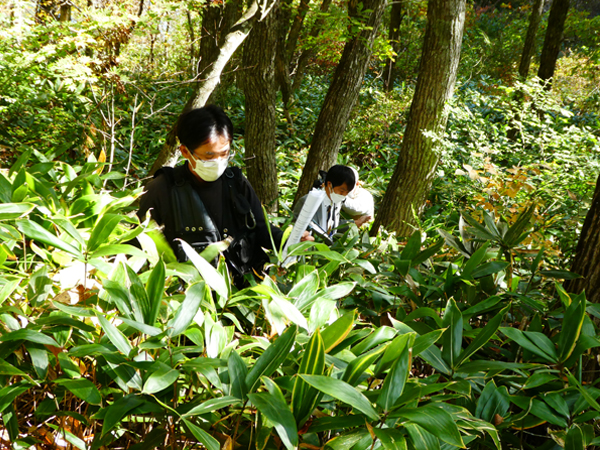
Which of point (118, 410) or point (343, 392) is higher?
point (343, 392)

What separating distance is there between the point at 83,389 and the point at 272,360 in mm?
414

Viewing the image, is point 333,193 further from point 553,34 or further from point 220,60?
point 553,34

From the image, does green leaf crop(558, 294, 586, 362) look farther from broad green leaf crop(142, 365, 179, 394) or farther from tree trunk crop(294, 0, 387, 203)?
tree trunk crop(294, 0, 387, 203)

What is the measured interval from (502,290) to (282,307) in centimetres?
111

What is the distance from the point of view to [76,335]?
121cm

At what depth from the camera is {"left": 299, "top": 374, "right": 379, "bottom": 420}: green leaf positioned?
86 cm

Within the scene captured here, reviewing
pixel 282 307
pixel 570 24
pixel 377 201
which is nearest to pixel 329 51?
pixel 377 201

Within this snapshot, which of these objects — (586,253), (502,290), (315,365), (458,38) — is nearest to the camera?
(315,365)

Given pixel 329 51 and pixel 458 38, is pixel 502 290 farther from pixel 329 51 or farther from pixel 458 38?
pixel 329 51

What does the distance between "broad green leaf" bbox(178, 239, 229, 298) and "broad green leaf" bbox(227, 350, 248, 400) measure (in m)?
0.33

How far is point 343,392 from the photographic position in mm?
873

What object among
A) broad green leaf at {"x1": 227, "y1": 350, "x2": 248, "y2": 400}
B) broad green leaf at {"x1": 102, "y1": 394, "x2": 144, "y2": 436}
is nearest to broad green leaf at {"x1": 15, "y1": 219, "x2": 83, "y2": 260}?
broad green leaf at {"x1": 102, "y1": 394, "x2": 144, "y2": 436}

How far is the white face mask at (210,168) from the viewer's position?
246 cm

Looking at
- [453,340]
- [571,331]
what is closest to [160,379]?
[453,340]
